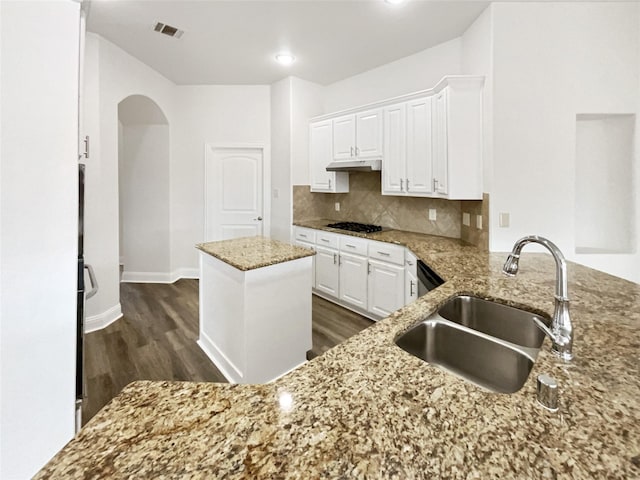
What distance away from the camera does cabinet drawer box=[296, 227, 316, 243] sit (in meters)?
4.02

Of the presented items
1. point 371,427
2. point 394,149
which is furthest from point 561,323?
point 394,149

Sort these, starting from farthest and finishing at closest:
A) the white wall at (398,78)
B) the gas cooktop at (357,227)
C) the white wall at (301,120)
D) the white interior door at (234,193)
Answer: the white interior door at (234,193) → the white wall at (301,120) → the gas cooktop at (357,227) → the white wall at (398,78)

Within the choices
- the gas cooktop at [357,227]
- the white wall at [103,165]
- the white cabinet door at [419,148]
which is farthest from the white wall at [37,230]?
the gas cooktop at [357,227]

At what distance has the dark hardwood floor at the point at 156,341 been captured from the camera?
91.7 inches

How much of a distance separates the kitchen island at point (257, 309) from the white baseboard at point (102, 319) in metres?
1.33

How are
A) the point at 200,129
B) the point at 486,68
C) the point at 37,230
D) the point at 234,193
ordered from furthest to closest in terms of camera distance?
the point at 234,193 → the point at 200,129 → the point at 486,68 → the point at 37,230

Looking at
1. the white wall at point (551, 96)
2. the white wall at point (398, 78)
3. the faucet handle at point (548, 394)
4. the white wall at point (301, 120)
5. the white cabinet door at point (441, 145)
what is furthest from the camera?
the white wall at point (301, 120)

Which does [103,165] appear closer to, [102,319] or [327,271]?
[102,319]

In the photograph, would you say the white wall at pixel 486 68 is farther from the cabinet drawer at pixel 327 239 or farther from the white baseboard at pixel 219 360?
the white baseboard at pixel 219 360

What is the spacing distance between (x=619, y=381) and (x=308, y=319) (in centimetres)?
199

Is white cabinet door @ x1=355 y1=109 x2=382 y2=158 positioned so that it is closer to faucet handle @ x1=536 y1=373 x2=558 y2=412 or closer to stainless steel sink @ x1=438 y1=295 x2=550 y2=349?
stainless steel sink @ x1=438 y1=295 x2=550 y2=349

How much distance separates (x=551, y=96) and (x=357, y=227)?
7.15 feet

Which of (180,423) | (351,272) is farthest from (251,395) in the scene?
(351,272)

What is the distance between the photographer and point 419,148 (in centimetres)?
308
